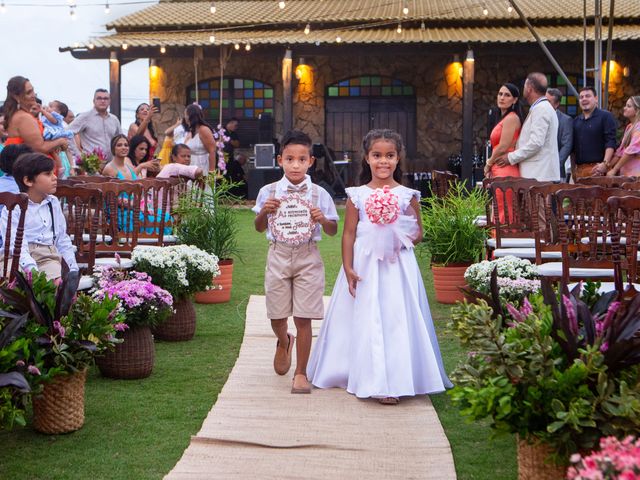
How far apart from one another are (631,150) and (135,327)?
5.48 metres

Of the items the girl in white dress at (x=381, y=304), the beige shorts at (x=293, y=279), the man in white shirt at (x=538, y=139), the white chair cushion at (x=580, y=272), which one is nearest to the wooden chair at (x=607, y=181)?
the man in white shirt at (x=538, y=139)

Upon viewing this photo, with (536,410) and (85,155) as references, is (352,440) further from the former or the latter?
(85,155)

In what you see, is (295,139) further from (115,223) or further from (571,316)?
(571,316)

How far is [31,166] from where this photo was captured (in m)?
5.05

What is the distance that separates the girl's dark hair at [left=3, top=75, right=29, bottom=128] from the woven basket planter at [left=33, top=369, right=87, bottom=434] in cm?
352

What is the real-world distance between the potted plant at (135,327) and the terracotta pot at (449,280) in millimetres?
3027

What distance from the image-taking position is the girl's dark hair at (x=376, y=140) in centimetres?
494

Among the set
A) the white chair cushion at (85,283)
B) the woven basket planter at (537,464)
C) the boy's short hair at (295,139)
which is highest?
the boy's short hair at (295,139)

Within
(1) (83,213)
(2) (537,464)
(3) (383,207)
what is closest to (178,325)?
(1) (83,213)

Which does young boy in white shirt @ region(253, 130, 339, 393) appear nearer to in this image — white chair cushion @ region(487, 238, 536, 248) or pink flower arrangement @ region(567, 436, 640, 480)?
white chair cushion @ region(487, 238, 536, 248)

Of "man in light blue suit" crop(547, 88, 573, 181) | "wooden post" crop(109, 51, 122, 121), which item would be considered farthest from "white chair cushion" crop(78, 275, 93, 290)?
"wooden post" crop(109, 51, 122, 121)

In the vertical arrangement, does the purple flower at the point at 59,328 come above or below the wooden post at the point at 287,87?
below

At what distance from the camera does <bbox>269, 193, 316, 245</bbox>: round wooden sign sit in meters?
4.94

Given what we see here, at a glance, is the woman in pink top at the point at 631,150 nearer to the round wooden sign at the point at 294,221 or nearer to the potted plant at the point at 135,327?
the round wooden sign at the point at 294,221
